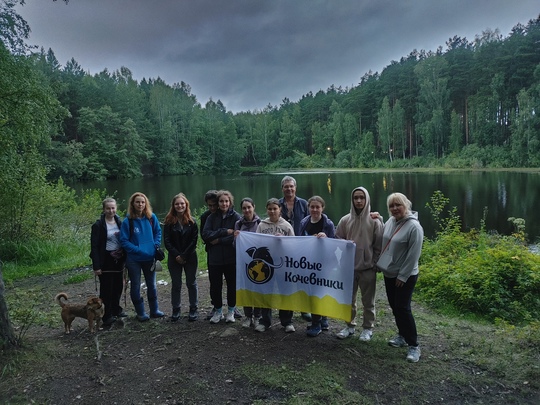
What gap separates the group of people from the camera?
14.9ft

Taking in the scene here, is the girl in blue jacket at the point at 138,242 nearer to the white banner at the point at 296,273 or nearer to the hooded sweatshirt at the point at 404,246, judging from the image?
the white banner at the point at 296,273

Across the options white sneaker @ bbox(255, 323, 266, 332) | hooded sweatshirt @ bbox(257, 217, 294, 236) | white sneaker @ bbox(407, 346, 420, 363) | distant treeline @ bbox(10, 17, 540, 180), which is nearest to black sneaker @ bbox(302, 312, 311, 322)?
white sneaker @ bbox(255, 323, 266, 332)

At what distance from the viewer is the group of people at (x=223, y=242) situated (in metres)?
4.54

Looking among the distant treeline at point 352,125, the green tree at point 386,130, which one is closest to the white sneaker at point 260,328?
the distant treeline at point 352,125

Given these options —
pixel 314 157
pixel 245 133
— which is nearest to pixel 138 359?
pixel 314 157

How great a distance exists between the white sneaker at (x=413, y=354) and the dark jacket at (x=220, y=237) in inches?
100

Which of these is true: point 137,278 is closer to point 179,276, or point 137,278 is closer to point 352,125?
point 179,276

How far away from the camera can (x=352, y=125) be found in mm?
87125

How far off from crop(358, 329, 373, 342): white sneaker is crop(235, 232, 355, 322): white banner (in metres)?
0.31

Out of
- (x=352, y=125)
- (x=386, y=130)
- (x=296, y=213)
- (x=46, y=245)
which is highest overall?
(x=352, y=125)

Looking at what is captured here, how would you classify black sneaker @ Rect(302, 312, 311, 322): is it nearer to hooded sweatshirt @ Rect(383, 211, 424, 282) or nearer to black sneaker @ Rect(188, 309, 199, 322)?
hooded sweatshirt @ Rect(383, 211, 424, 282)

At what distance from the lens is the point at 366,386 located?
3.54m

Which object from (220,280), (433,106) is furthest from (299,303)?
(433,106)

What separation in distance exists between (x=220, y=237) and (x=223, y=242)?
3.3 inches
